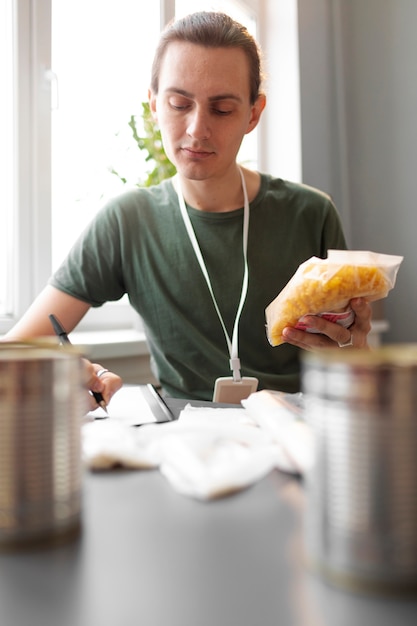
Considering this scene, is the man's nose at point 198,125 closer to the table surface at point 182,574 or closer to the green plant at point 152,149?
the green plant at point 152,149

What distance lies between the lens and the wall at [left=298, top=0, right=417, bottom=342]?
275cm

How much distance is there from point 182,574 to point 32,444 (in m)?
0.10

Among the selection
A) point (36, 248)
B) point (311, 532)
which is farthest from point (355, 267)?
point (36, 248)

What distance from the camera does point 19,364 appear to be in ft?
0.99

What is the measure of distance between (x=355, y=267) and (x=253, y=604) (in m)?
0.60

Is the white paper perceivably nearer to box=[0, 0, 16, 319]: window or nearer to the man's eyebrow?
the man's eyebrow

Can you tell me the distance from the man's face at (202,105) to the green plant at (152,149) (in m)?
0.61

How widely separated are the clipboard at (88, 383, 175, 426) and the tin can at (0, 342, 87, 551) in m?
0.30

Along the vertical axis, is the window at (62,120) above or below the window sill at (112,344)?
above

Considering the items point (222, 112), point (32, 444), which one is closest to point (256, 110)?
point (222, 112)

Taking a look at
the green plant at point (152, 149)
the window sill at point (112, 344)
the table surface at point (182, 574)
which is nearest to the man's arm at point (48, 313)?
the window sill at point (112, 344)

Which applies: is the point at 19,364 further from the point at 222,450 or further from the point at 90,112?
the point at 90,112

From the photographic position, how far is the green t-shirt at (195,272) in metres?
1.31

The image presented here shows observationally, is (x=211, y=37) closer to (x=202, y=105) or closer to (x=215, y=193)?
(x=202, y=105)
